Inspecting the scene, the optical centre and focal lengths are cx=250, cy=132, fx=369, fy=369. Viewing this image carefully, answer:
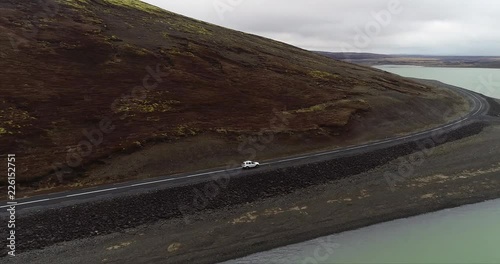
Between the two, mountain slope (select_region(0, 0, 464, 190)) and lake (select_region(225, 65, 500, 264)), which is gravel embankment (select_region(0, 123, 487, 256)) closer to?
mountain slope (select_region(0, 0, 464, 190))

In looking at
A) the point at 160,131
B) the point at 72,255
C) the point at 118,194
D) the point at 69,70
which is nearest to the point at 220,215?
the point at 118,194

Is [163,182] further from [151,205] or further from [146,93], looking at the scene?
[146,93]

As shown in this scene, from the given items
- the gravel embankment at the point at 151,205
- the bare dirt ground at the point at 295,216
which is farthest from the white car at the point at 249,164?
the bare dirt ground at the point at 295,216

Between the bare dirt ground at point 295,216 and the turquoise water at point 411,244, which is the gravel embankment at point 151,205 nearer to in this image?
the bare dirt ground at point 295,216

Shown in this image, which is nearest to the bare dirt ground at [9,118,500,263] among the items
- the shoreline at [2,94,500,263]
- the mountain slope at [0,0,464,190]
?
the shoreline at [2,94,500,263]

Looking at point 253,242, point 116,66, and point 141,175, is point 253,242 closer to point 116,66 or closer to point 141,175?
point 141,175

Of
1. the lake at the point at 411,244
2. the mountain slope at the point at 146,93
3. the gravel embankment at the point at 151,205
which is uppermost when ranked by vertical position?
the mountain slope at the point at 146,93
